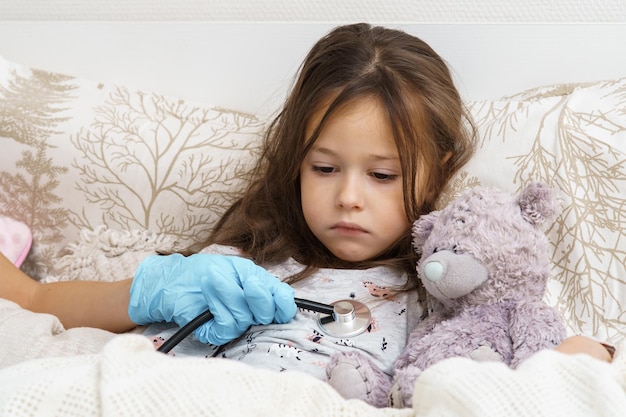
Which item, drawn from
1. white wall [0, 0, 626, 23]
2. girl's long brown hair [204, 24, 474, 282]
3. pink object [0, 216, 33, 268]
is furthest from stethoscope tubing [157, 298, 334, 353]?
white wall [0, 0, 626, 23]

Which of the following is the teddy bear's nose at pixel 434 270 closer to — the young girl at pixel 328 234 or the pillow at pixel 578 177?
the young girl at pixel 328 234

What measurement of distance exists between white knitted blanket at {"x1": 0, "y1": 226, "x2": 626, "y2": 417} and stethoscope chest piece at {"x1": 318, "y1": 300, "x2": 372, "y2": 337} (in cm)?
30

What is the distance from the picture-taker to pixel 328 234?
1.15 meters

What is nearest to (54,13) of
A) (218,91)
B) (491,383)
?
(218,91)

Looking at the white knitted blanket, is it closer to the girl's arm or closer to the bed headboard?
the girl's arm

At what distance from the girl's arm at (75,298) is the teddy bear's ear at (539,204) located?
2.13 feet

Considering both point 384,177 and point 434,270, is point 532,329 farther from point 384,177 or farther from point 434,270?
point 384,177

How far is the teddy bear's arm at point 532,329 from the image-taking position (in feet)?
2.83

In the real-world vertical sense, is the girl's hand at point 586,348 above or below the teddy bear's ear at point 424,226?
below

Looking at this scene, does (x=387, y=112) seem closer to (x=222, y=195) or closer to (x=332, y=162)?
(x=332, y=162)

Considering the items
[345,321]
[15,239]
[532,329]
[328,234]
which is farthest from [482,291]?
[15,239]

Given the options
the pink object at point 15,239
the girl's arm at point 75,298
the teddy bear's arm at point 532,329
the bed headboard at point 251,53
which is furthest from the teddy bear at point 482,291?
the pink object at point 15,239

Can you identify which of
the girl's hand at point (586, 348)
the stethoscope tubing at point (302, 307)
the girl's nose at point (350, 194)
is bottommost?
the stethoscope tubing at point (302, 307)

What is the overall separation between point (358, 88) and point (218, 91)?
0.54 meters
